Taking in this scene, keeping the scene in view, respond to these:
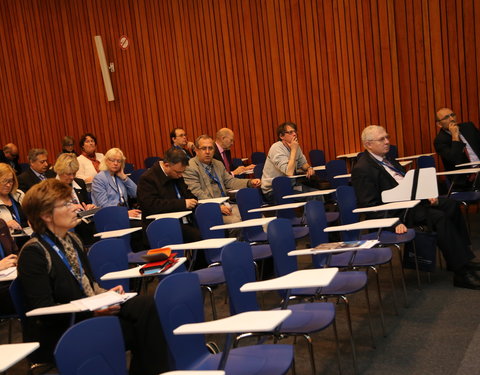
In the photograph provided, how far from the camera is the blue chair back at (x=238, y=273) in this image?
10.6 feet

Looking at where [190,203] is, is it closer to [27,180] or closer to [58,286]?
[27,180]

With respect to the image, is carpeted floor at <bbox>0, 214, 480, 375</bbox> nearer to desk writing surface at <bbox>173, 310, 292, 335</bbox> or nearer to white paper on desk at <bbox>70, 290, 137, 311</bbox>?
white paper on desk at <bbox>70, 290, 137, 311</bbox>

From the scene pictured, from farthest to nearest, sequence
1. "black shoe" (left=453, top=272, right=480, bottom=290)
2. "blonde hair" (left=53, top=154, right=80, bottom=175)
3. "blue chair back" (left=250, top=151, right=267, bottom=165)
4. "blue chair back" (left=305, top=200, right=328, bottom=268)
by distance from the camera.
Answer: "blue chair back" (left=250, top=151, right=267, bottom=165)
"blonde hair" (left=53, top=154, right=80, bottom=175)
"black shoe" (left=453, top=272, right=480, bottom=290)
"blue chair back" (left=305, top=200, right=328, bottom=268)

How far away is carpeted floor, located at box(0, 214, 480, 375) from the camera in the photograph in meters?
3.52

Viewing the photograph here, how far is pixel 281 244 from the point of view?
12.8 ft

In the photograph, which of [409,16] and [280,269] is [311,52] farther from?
[280,269]

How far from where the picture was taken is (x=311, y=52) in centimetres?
959

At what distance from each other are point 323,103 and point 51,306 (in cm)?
723

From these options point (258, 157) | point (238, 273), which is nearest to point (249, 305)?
point (238, 273)

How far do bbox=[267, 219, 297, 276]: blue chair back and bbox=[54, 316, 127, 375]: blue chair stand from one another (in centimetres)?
158

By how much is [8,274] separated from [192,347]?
4.94 feet

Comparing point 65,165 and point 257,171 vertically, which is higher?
point 65,165

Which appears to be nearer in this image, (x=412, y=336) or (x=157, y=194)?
(x=412, y=336)

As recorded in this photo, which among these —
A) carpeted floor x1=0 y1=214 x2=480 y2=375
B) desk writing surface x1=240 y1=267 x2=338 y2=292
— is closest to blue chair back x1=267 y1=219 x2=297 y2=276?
carpeted floor x1=0 y1=214 x2=480 y2=375
